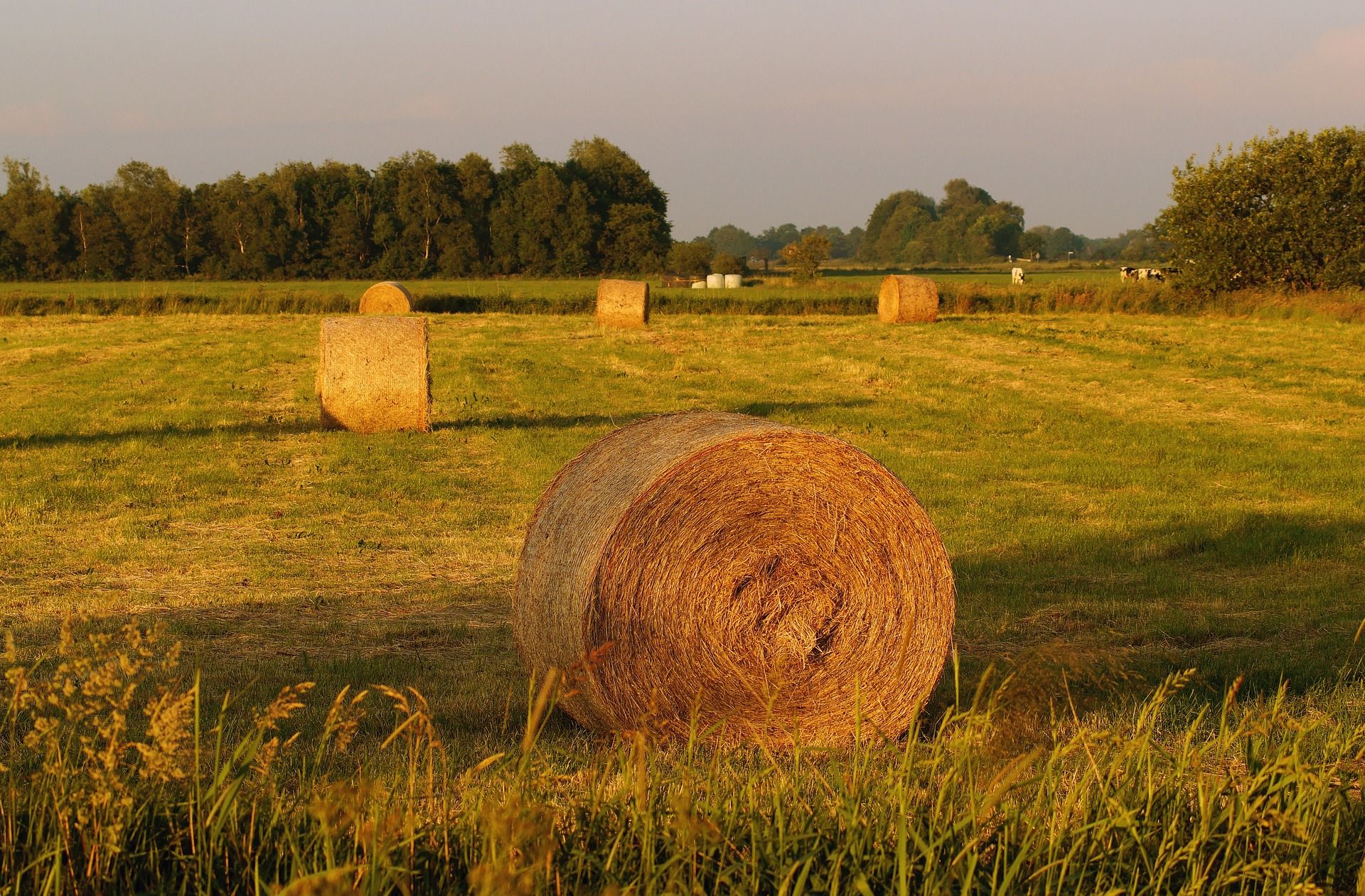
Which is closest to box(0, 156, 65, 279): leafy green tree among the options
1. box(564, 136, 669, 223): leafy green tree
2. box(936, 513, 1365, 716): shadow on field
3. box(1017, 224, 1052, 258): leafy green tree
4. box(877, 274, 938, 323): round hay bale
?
box(564, 136, 669, 223): leafy green tree

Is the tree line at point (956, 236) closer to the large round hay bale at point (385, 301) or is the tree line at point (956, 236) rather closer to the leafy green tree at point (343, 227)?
the leafy green tree at point (343, 227)

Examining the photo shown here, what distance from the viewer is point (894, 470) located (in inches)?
512

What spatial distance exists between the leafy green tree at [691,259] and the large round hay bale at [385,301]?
40.2 metres

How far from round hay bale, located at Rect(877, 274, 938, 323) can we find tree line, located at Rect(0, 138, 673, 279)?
143ft

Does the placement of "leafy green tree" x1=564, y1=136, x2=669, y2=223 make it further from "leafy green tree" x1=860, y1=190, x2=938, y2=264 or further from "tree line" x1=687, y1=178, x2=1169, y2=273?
"leafy green tree" x1=860, y1=190, x2=938, y2=264

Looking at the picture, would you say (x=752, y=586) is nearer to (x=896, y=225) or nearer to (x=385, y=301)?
(x=385, y=301)

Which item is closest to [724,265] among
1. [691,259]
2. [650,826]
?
[691,259]

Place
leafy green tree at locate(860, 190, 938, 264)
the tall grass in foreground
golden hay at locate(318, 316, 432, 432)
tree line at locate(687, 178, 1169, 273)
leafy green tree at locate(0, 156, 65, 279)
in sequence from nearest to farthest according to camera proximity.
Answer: the tall grass in foreground, golden hay at locate(318, 316, 432, 432), leafy green tree at locate(0, 156, 65, 279), tree line at locate(687, 178, 1169, 273), leafy green tree at locate(860, 190, 938, 264)

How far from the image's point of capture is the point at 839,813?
11.7 ft

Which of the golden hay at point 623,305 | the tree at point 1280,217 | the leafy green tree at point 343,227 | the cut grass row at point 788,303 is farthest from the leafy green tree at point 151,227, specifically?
the tree at point 1280,217

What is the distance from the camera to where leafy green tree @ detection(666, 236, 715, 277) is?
74000 millimetres

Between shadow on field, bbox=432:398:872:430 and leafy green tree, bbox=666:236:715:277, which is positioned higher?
leafy green tree, bbox=666:236:715:277

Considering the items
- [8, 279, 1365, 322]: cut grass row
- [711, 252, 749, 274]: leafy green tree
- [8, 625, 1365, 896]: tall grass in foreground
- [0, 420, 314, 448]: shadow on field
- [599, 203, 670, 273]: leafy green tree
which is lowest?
[0, 420, 314, 448]: shadow on field

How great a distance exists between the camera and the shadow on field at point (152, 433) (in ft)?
47.2
